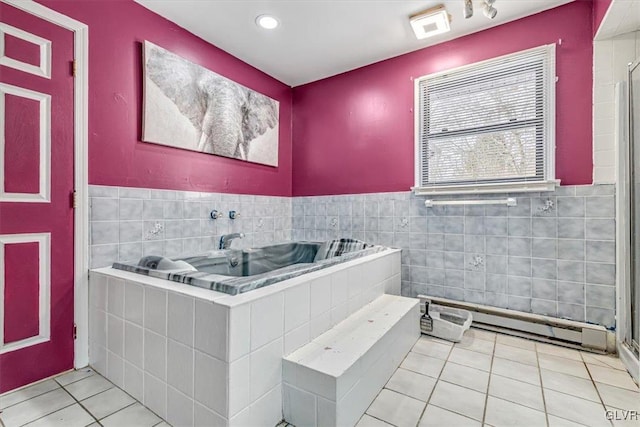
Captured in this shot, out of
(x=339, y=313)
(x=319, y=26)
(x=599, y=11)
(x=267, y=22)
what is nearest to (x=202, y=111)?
(x=267, y=22)

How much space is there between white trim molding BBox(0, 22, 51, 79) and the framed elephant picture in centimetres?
50

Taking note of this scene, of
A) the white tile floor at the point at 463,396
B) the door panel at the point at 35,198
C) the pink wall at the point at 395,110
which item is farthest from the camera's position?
the pink wall at the point at 395,110

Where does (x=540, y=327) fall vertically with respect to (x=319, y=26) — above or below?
below

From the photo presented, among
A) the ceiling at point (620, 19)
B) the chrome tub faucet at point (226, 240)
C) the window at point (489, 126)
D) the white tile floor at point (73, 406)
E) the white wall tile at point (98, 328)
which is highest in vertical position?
the ceiling at point (620, 19)

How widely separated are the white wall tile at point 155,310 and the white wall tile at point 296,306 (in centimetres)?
51

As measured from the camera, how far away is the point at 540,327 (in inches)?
80.3

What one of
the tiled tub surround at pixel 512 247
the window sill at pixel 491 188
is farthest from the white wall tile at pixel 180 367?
the window sill at pixel 491 188

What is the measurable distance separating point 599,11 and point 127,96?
301 centimetres

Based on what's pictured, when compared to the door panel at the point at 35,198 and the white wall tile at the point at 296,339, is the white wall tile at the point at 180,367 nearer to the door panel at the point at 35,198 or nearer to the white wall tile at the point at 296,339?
the white wall tile at the point at 296,339


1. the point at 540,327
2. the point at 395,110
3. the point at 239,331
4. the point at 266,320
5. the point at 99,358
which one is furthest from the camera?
the point at 395,110

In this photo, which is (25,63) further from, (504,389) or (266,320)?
(504,389)

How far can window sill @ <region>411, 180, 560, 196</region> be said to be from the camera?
204 centimetres

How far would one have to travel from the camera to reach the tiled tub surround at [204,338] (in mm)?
1079

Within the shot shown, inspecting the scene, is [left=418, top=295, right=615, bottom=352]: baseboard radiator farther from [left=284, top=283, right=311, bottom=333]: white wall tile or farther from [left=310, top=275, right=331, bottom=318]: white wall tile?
[left=284, top=283, right=311, bottom=333]: white wall tile
